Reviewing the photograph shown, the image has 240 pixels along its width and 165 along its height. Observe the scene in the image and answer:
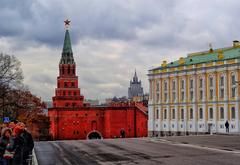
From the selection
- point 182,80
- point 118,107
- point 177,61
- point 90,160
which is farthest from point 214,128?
point 90,160

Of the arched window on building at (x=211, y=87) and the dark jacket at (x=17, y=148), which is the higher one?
the arched window on building at (x=211, y=87)

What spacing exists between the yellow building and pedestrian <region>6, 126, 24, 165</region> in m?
59.5

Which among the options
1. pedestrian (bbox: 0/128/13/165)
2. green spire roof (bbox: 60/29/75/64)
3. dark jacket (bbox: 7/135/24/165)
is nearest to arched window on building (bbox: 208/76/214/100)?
dark jacket (bbox: 7/135/24/165)

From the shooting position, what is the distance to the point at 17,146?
50.6 ft

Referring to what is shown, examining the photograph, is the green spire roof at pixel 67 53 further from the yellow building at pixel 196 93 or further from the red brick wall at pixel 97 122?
the yellow building at pixel 196 93

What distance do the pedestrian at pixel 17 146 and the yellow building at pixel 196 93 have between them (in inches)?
2341

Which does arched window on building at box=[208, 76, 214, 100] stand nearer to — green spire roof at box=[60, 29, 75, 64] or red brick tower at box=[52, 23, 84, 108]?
red brick tower at box=[52, 23, 84, 108]

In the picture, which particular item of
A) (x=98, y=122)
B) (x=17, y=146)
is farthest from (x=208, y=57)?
(x=17, y=146)

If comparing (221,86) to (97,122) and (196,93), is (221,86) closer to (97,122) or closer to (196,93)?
(196,93)

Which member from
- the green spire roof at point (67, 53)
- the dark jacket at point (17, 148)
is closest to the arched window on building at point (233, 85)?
the dark jacket at point (17, 148)

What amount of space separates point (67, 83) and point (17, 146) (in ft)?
415

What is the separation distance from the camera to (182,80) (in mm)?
86438

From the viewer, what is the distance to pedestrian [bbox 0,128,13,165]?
15219 mm

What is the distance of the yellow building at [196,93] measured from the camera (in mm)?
75312
